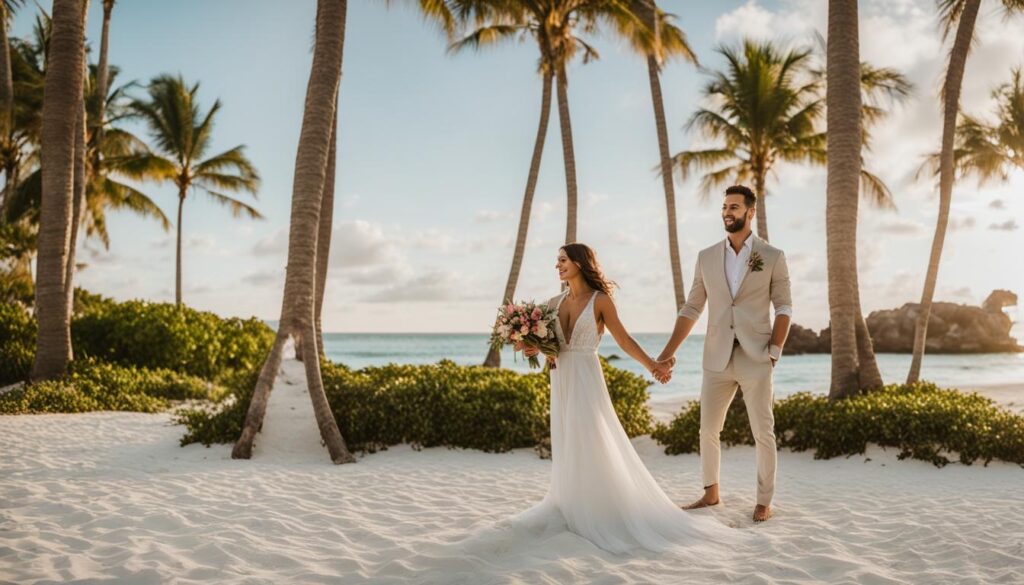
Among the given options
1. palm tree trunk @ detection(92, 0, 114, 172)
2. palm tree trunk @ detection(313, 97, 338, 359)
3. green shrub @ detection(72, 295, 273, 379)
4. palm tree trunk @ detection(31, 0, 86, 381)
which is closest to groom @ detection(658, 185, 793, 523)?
palm tree trunk @ detection(313, 97, 338, 359)

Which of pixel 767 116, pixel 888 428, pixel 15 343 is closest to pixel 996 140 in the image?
pixel 767 116

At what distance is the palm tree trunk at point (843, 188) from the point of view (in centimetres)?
962

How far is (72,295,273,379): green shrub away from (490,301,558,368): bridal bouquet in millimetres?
13352

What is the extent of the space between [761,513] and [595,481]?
1.49m

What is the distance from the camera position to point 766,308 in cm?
548

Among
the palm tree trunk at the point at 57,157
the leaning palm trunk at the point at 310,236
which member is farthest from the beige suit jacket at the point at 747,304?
the palm tree trunk at the point at 57,157

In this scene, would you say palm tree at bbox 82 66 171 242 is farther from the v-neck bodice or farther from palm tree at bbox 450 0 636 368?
the v-neck bodice

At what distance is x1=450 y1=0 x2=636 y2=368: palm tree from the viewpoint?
16281 millimetres

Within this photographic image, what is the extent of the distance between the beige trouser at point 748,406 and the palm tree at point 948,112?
903 centimetres

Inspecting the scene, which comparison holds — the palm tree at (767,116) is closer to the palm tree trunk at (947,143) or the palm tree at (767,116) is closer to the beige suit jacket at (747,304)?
the palm tree trunk at (947,143)

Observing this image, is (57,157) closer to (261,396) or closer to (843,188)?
(261,396)

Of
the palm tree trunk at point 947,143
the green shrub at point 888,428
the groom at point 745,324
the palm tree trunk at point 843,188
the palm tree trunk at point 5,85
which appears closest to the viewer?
the groom at point 745,324

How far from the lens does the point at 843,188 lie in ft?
31.5

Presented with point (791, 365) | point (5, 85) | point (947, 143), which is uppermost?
point (5, 85)
